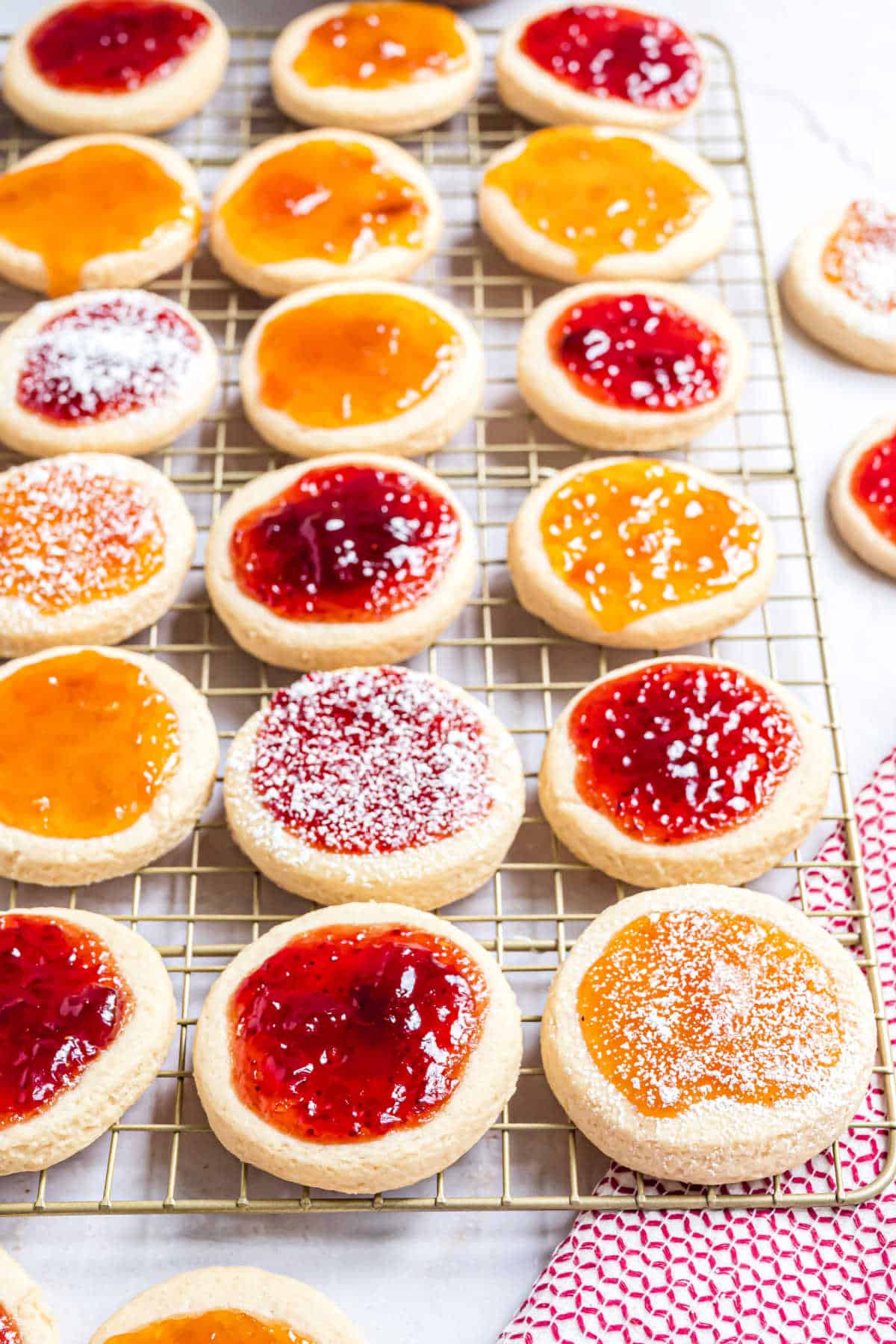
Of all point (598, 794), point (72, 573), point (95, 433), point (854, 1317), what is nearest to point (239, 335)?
point (95, 433)

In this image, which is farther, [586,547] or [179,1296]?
[586,547]

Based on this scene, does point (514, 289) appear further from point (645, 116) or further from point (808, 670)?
point (808, 670)

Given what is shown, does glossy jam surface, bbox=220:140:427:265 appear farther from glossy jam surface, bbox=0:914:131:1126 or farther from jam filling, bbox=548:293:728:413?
glossy jam surface, bbox=0:914:131:1126

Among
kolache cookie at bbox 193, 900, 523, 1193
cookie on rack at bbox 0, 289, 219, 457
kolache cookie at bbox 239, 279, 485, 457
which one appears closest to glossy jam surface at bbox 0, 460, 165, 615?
cookie on rack at bbox 0, 289, 219, 457

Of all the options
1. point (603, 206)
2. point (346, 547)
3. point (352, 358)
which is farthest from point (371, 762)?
point (603, 206)

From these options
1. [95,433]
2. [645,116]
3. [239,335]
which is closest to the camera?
[95,433]

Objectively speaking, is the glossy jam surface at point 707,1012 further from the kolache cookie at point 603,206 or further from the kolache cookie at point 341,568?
the kolache cookie at point 603,206
